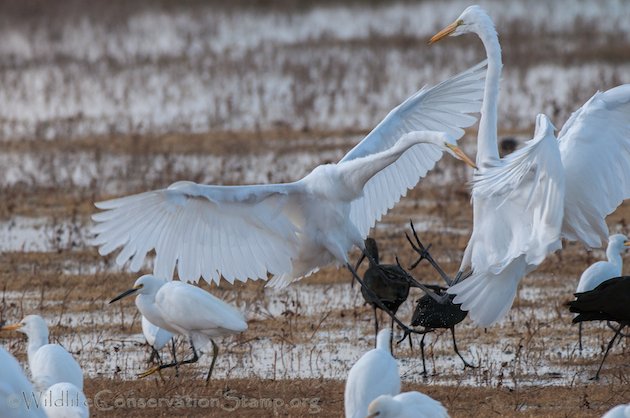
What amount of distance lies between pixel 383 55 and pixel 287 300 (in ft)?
51.3

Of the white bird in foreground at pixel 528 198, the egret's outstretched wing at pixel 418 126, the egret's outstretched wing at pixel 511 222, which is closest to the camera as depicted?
the egret's outstretched wing at pixel 511 222

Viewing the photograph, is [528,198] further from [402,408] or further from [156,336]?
[156,336]

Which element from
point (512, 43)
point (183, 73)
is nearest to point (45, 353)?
point (183, 73)

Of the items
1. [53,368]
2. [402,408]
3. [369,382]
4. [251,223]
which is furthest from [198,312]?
Answer: [402,408]

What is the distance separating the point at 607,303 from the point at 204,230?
8.47ft

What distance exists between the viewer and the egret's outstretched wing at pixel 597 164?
758cm

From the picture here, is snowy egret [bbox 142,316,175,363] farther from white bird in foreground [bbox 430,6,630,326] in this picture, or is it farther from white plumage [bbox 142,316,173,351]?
white bird in foreground [bbox 430,6,630,326]

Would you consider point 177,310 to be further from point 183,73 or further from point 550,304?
point 183,73

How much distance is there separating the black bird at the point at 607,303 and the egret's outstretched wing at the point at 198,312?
2.14 m

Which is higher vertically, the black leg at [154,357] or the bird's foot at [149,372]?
the black leg at [154,357]

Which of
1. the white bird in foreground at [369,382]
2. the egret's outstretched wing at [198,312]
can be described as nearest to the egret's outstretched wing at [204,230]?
the egret's outstretched wing at [198,312]

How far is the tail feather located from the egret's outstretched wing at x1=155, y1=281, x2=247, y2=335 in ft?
4.73

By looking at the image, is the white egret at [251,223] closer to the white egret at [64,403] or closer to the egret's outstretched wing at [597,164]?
the egret's outstretched wing at [597,164]

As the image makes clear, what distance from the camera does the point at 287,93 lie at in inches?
837
